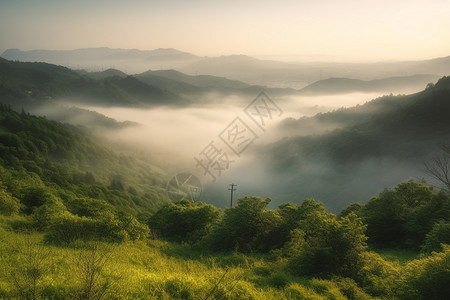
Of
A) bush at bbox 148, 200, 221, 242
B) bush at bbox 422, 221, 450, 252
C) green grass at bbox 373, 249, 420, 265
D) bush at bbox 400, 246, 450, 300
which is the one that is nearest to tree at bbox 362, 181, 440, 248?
green grass at bbox 373, 249, 420, 265

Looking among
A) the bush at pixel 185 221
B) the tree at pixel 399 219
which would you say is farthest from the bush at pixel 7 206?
the tree at pixel 399 219

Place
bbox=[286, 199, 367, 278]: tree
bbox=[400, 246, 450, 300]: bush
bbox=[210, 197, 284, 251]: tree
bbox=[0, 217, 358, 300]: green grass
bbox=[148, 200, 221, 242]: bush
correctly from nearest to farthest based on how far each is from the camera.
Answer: bbox=[0, 217, 358, 300]: green grass, bbox=[400, 246, 450, 300]: bush, bbox=[286, 199, 367, 278]: tree, bbox=[210, 197, 284, 251]: tree, bbox=[148, 200, 221, 242]: bush

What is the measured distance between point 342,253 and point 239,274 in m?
10.9

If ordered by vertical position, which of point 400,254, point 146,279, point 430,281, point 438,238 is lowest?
point 400,254

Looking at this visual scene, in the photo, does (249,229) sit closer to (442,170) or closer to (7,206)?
(7,206)

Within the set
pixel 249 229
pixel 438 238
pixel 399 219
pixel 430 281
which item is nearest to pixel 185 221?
pixel 249 229

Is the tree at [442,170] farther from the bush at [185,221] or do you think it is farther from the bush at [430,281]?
the bush at [185,221]

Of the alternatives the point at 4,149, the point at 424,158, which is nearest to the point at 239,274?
the point at 4,149

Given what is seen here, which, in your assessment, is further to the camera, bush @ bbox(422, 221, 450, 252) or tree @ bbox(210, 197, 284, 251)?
tree @ bbox(210, 197, 284, 251)

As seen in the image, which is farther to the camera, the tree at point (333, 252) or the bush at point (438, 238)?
the bush at point (438, 238)

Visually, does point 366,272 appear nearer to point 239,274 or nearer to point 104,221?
point 239,274

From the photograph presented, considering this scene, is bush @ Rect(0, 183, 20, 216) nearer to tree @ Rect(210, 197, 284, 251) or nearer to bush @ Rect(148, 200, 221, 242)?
bush @ Rect(148, 200, 221, 242)

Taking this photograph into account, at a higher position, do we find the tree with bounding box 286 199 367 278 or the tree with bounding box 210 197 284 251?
the tree with bounding box 286 199 367 278

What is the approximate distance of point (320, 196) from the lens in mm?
196750
